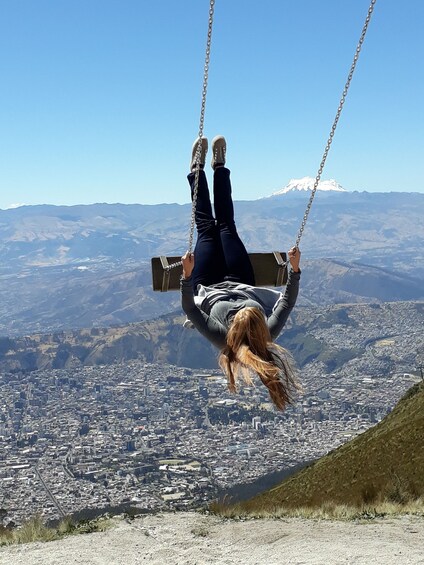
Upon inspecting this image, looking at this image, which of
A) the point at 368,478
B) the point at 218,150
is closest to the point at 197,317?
the point at 218,150

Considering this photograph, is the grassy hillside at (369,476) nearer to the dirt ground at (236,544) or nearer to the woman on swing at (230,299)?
the dirt ground at (236,544)

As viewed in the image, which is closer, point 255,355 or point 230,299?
point 255,355

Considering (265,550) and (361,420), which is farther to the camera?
(361,420)

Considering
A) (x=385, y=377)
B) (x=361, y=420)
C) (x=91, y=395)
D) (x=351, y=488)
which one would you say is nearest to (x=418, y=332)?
(x=385, y=377)

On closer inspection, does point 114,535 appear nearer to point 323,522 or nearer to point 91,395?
point 323,522

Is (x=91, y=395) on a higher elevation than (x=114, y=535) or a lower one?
lower

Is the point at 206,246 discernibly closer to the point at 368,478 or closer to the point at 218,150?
the point at 218,150

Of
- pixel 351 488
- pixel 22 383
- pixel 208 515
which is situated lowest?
pixel 22 383

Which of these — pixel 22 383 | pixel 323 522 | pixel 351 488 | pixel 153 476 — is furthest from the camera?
pixel 22 383
